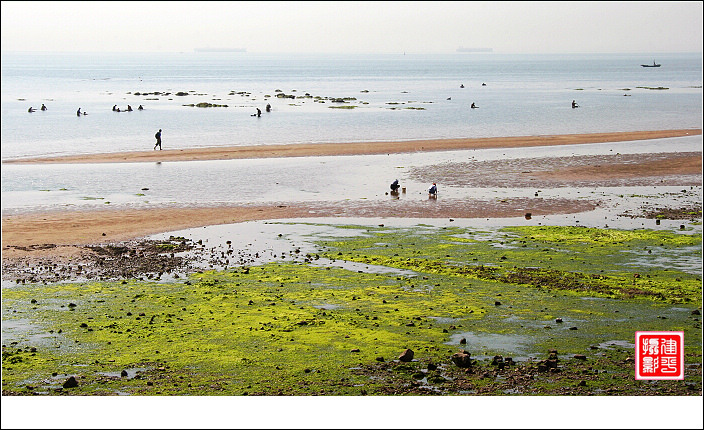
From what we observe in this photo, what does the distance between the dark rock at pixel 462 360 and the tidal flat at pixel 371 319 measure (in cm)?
2

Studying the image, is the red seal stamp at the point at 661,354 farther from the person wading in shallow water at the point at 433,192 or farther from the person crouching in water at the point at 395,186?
the person crouching in water at the point at 395,186

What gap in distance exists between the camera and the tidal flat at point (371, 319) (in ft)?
48.9

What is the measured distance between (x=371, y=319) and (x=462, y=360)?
4.17 metres

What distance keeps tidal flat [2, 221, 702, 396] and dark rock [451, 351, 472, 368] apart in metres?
0.02

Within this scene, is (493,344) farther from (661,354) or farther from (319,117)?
(319,117)

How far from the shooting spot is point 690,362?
15.6 m

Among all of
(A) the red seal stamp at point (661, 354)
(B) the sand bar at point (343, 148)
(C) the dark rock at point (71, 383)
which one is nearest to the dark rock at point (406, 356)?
(A) the red seal stamp at point (661, 354)

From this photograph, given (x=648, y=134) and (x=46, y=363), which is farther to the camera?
(x=648, y=134)

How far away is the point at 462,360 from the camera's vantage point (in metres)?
15.6

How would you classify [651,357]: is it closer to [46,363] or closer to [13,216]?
[46,363]

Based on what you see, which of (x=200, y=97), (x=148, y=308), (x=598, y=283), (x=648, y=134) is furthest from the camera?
(x=200, y=97)

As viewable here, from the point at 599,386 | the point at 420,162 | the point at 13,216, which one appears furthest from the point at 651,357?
the point at 420,162

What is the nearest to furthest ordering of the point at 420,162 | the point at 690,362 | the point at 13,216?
1. the point at 690,362
2. the point at 13,216
3. the point at 420,162

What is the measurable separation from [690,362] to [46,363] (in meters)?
12.4
